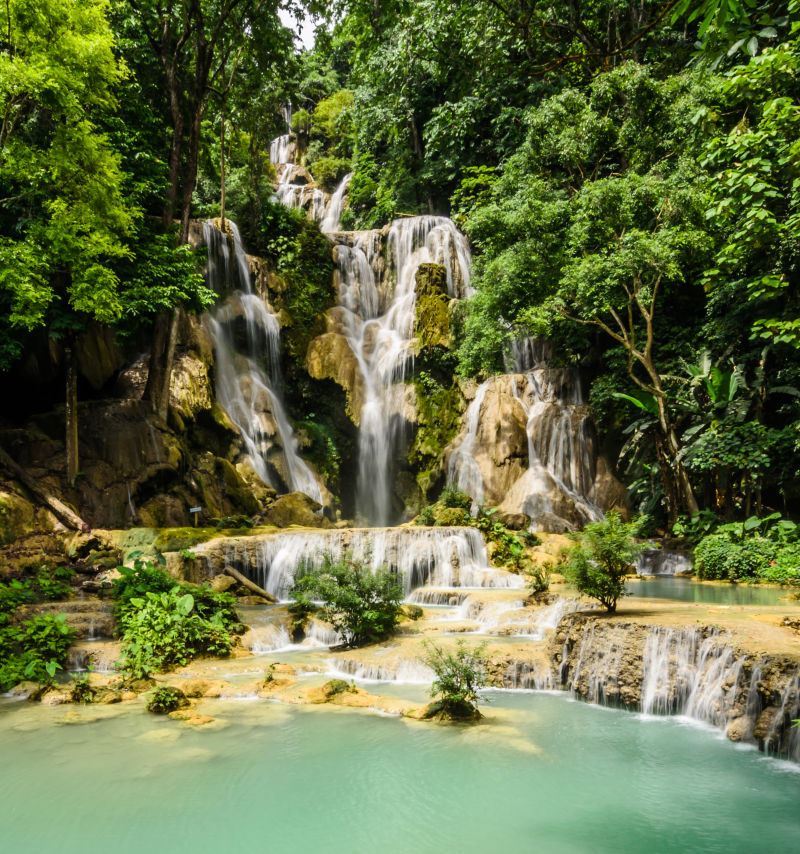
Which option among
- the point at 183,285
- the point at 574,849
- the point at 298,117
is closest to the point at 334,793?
the point at 574,849

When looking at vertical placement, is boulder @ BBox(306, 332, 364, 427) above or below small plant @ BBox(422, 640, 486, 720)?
above

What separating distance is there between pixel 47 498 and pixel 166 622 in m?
6.82

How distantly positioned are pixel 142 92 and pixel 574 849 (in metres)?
22.3

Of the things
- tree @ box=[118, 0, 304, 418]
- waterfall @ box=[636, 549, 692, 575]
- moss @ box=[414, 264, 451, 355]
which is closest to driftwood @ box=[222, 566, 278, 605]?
tree @ box=[118, 0, 304, 418]

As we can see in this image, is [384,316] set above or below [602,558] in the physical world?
above

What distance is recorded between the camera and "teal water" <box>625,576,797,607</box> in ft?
30.6

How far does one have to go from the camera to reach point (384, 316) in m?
24.9

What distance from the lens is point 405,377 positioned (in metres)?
22.5

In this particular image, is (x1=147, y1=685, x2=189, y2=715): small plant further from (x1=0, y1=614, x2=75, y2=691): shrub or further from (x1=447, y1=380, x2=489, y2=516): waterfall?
(x1=447, y1=380, x2=489, y2=516): waterfall

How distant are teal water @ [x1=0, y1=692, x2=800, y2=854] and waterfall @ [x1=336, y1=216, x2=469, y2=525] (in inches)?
630

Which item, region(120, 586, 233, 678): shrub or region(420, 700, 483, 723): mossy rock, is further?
region(120, 586, 233, 678): shrub

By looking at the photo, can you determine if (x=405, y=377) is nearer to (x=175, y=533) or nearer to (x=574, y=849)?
(x=175, y=533)

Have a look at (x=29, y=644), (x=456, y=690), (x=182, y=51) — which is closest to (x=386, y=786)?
(x=456, y=690)

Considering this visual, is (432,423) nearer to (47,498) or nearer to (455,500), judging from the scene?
(455,500)
